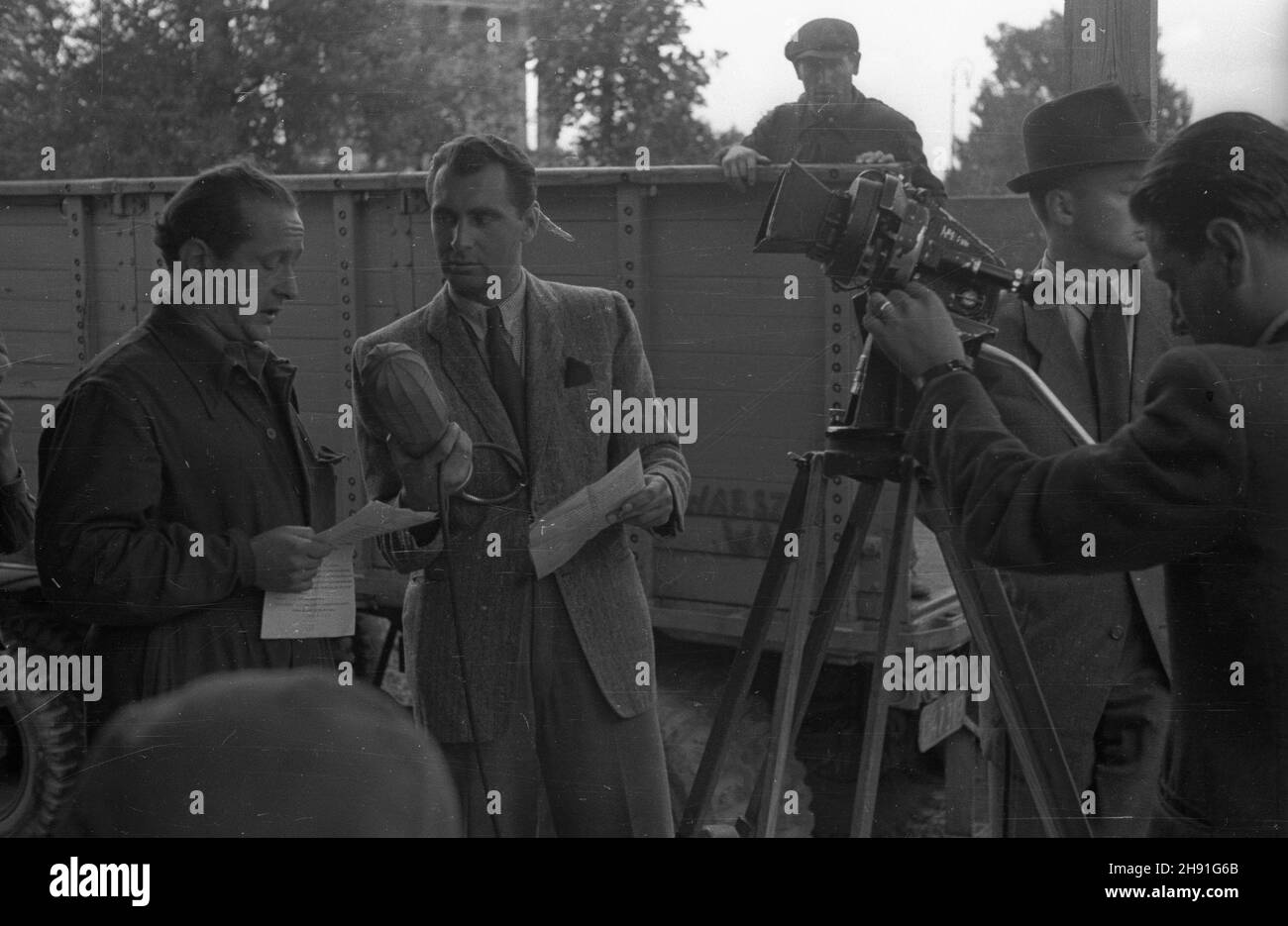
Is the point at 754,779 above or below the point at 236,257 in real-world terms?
below

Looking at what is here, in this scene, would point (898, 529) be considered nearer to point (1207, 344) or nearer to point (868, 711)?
point (868, 711)

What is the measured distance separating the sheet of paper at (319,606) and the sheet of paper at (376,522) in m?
0.03

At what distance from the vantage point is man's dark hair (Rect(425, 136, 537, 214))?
3.07m

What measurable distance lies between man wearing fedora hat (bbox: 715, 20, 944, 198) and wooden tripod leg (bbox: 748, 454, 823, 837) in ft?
2.29

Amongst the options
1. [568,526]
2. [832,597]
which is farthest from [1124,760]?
[568,526]

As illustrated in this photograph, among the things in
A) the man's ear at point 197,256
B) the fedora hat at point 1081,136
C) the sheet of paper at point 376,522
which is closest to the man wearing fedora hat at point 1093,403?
the fedora hat at point 1081,136

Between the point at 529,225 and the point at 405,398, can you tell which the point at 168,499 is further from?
the point at 529,225

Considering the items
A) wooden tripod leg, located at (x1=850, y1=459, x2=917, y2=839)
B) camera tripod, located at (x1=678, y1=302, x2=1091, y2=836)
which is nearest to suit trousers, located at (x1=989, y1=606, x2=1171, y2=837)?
camera tripod, located at (x1=678, y1=302, x2=1091, y2=836)

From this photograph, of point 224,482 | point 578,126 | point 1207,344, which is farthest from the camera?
point 578,126

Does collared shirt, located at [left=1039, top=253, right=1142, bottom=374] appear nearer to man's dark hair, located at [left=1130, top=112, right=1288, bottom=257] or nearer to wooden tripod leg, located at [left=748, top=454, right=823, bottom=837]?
man's dark hair, located at [left=1130, top=112, right=1288, bottom=257]

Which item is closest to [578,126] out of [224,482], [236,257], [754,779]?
[236,257]

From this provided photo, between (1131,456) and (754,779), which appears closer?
(1131,456)
